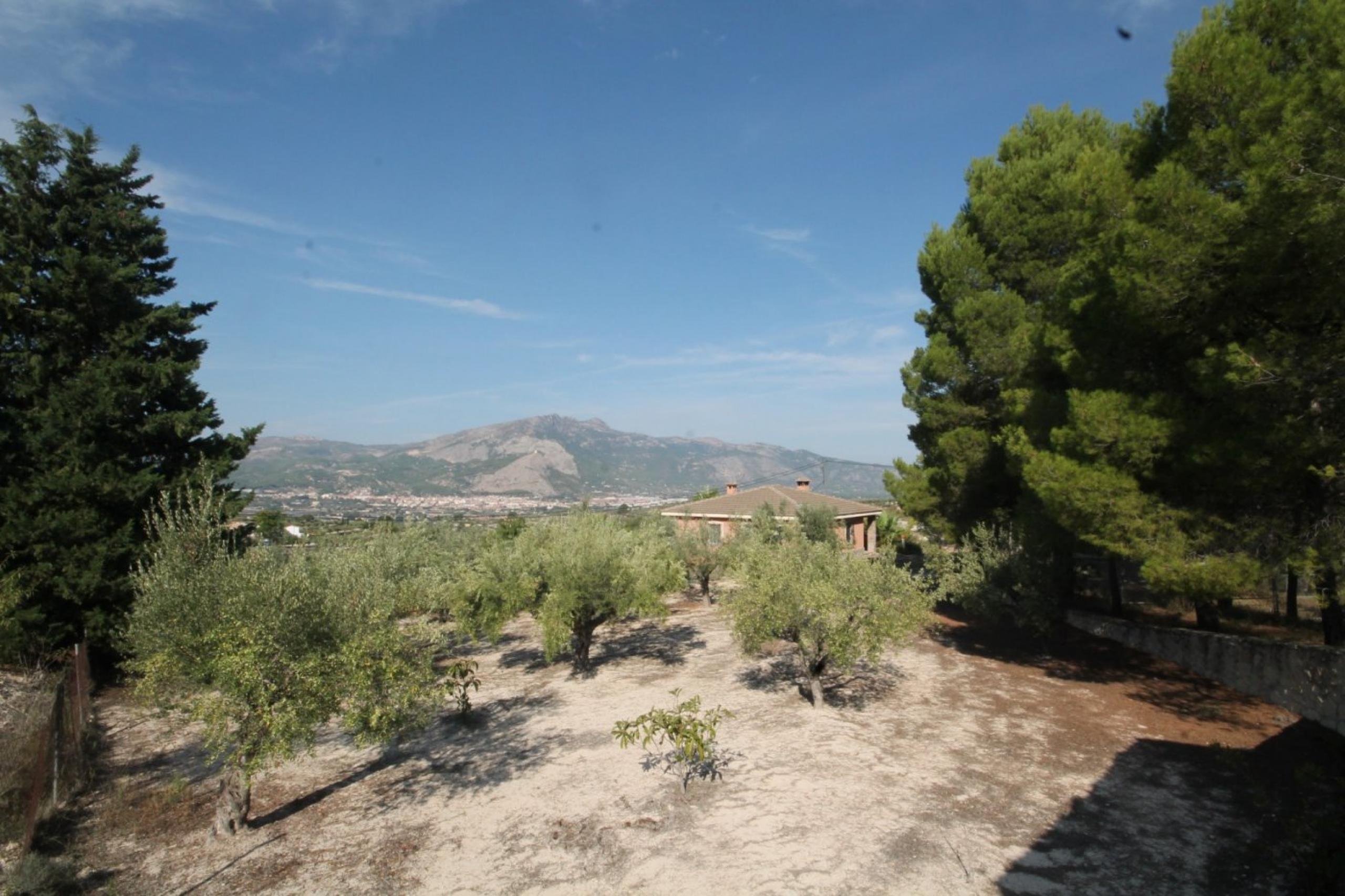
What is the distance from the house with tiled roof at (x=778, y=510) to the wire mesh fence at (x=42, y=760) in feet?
81.1

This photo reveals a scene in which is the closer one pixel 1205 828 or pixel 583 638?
pixel 1205 828

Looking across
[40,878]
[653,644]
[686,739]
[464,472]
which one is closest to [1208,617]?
[686,739]

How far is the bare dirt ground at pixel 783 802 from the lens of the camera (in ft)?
21.4

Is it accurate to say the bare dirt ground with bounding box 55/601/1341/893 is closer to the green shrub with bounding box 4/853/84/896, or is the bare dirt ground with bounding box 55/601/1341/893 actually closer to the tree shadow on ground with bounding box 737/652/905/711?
the tree shadow on ground with bounding box 737/652/905/711

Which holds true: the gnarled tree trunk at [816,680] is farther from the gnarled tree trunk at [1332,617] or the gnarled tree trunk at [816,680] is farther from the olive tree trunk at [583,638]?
the gnarled tree trunk at [1332,617]

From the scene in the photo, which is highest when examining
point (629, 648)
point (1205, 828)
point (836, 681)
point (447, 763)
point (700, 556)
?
point (700, 556)

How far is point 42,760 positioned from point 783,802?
7.93 meters

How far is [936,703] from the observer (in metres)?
11.8

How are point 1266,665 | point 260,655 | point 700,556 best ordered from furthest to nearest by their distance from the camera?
point 700,556, point 1266,665, point 260,655

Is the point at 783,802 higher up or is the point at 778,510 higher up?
the point at 778,510

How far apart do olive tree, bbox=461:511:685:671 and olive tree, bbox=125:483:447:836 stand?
197 inches

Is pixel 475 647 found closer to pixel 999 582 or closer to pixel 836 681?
pixel 836 681

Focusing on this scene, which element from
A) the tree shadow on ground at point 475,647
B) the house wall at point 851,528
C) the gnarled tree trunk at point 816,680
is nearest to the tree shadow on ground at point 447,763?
the gnarled tree trunk at point 816,680

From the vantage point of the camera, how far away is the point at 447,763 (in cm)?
989
